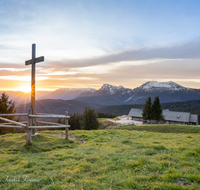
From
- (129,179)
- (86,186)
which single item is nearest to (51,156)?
(86,186)

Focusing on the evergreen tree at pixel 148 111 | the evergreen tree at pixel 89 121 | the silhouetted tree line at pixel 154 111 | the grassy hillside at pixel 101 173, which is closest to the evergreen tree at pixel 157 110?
the silhouetted tree line at pixel 154 111

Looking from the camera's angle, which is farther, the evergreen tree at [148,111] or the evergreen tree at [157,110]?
the evergreen tree at [148,111]

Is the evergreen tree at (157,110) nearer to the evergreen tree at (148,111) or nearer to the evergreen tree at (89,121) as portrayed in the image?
the evergreen tree at (148,111)

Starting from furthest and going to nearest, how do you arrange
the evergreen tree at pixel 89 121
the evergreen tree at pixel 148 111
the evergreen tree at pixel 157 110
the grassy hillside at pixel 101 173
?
the evergreen tree at pixel 148 111 < the evergreen tree at pixel 157 110 < the evergreen tree at pixel 89 121 < the grassy hillside at pixel 101 173

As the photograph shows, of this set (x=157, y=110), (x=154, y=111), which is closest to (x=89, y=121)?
(x=154, y=111)

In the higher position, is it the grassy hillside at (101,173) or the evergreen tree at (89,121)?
the grassy hillside at (101,173)

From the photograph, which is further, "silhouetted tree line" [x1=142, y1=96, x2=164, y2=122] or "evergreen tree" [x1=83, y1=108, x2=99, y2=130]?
"silhouetted tree line" [x1=142, y1=96, x2=164, y2=122]

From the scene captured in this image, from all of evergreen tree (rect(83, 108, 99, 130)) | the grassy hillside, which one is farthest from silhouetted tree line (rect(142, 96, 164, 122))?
the grassy hillside

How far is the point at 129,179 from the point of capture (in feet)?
14.2

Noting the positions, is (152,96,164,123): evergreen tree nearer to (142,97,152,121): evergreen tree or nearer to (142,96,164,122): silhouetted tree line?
(142,96,164,122): silhouetted tree line

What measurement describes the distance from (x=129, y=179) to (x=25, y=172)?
4071 mm

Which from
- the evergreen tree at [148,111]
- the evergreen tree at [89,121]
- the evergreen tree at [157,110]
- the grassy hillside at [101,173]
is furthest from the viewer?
the evergreen tree at [148,111]

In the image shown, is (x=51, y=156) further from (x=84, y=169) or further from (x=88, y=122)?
(x=88, y=122)

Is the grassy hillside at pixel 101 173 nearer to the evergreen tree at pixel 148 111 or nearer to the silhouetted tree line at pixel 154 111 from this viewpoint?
the silhouetted tree line at pixel 154 111
